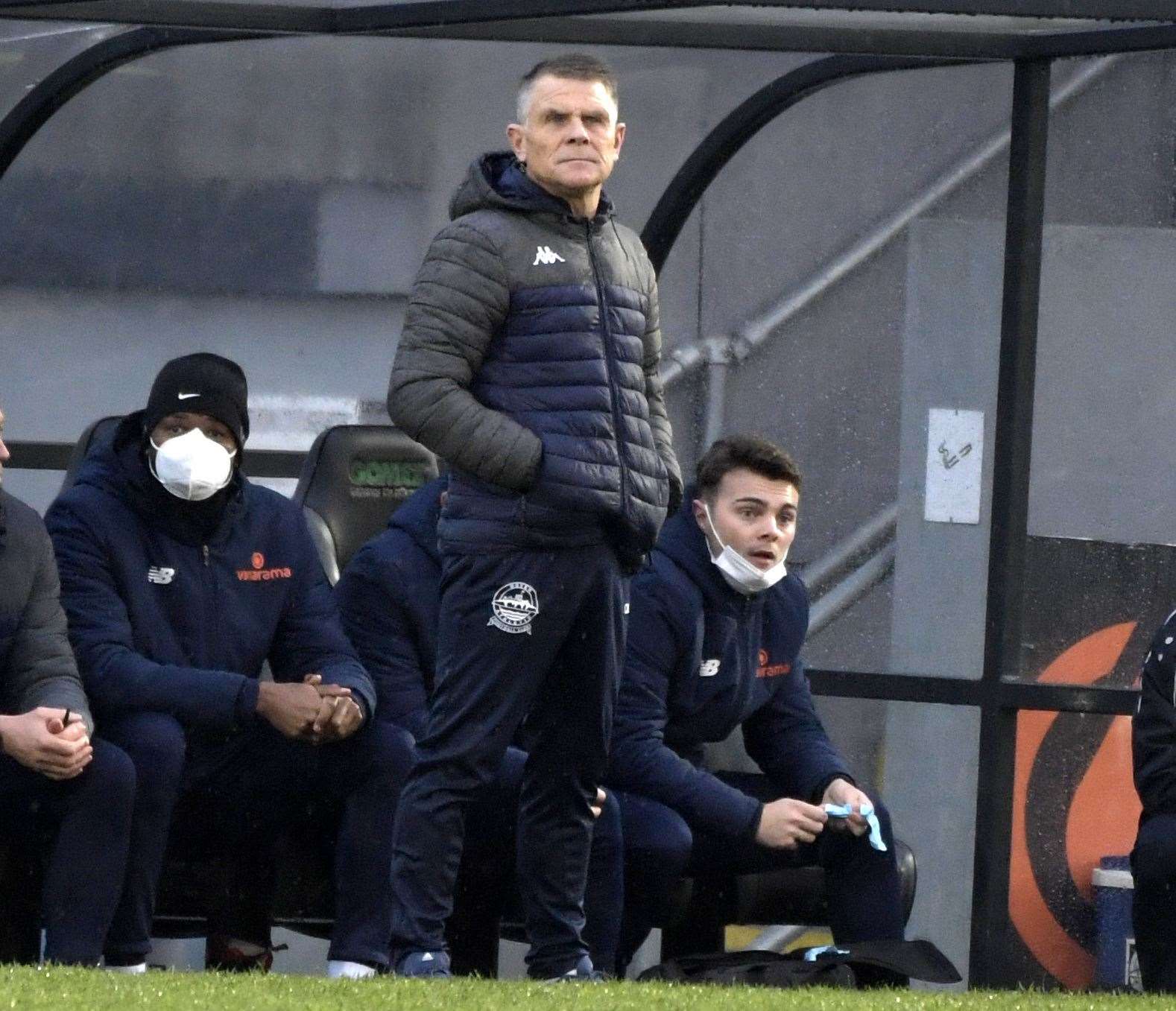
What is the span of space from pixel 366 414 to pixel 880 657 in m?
2.03

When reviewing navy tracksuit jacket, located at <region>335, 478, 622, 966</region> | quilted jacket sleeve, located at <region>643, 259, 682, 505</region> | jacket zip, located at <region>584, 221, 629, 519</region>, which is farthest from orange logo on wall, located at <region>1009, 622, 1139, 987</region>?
jacket zip, located at <region>584, 221, 629, 519</region>

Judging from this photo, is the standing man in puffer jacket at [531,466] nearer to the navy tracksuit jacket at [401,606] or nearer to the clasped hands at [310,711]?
the clasped hands at [310,711]

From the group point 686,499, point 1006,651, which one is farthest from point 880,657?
point 686,499

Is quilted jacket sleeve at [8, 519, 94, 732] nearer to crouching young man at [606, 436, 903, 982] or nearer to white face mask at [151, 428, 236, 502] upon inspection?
white face mask at [151, 428, 236, 502]

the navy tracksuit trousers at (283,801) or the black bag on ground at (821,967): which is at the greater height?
the navy tracksuit trousers at (283,801)

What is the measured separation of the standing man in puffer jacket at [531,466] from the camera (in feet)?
17.0

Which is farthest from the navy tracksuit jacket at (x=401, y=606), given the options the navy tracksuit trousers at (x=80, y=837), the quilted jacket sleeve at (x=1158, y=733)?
the quilted jacket sleeve at (x=1158, y=733)

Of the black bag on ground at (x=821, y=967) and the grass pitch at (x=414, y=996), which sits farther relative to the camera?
the black bag on ground at (x=821, y=967)

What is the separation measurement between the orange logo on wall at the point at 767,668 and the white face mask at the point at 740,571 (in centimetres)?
20

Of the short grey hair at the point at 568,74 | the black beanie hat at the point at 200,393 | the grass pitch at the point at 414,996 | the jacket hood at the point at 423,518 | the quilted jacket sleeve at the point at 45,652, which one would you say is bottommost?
the grass pitch at the point at 414,996

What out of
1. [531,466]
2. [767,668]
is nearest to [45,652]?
[531,466]

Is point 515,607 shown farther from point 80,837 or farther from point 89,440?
point 89,440

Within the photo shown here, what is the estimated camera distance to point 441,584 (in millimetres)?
5324

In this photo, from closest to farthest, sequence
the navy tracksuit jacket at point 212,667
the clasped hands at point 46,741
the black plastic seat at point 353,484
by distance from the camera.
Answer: the clasped hands at point 46,741
the navy tracksuit jacket at point 212,667
the black plastic seat at point 353,484
